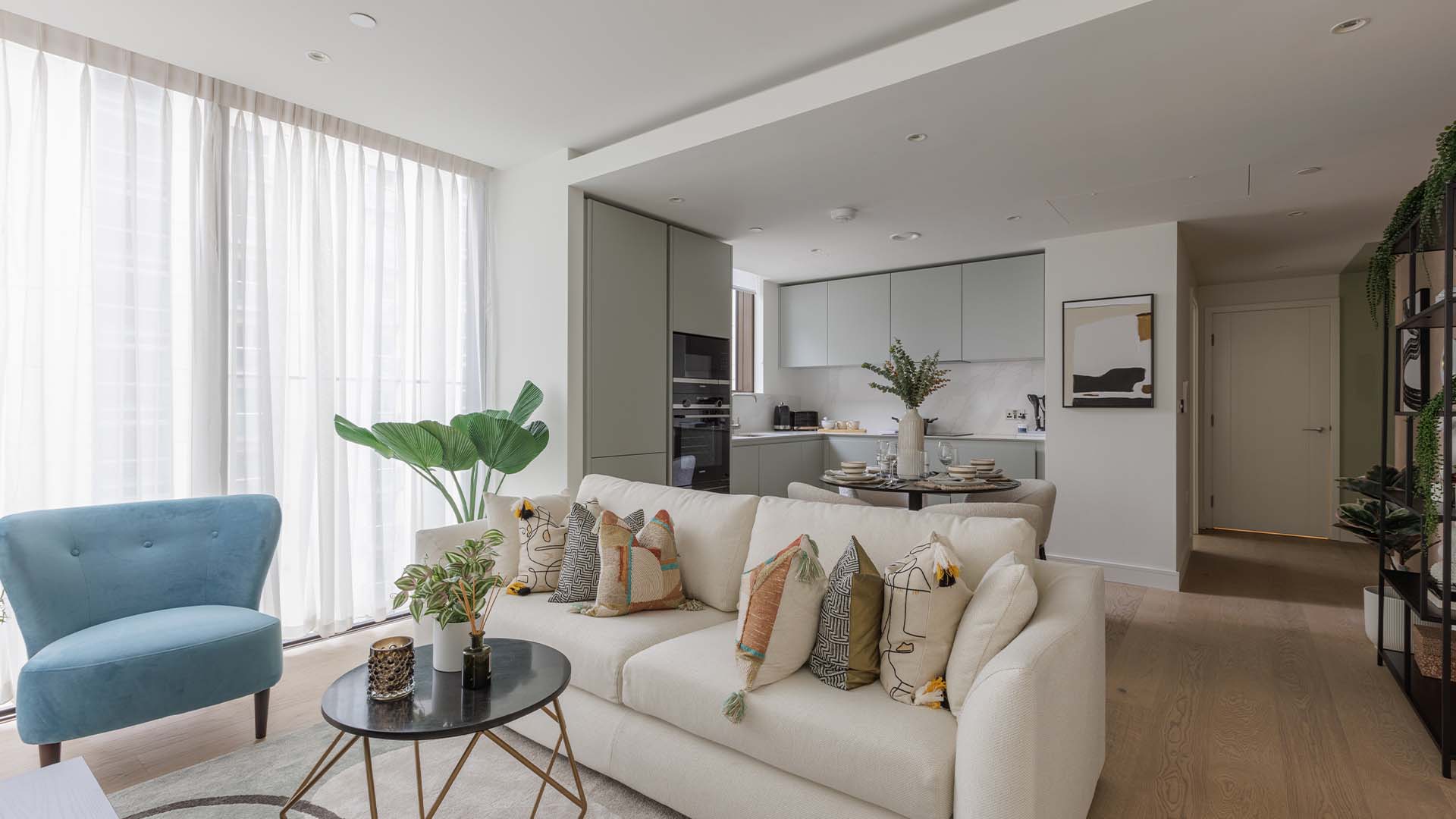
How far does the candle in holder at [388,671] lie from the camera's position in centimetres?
168

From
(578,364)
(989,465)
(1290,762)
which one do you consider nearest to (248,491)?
(578,364)

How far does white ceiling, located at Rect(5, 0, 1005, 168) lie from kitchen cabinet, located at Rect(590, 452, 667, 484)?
192cm

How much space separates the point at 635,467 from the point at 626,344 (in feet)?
2.56

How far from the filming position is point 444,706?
1.65 m

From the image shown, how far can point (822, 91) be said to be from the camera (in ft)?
9.39

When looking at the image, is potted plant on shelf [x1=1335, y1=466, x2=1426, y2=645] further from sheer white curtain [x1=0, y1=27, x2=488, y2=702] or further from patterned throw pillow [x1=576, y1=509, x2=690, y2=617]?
sheer white curtain [x1=0, y1=27, x2=488, y2=702]

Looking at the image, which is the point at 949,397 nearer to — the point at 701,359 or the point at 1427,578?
the point at 701,359

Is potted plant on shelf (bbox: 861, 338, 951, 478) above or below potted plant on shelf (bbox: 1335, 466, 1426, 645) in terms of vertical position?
above

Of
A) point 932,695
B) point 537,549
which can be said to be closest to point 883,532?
point 932,695

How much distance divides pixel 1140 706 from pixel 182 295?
4463 millimetres

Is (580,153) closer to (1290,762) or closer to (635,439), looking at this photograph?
(635,439)

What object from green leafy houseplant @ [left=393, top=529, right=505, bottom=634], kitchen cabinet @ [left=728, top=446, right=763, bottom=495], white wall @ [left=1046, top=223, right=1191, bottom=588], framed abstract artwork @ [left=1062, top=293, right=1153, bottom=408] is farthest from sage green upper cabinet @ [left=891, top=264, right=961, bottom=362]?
green leafy houseplant @ [left=393, top=529, right=505, bottom=634]

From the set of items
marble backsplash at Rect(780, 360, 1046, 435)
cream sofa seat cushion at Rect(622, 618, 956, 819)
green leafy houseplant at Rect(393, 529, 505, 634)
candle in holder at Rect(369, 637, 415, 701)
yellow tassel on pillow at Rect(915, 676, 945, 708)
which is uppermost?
marble backsplash at Rect(780, 360, 1046, 435)

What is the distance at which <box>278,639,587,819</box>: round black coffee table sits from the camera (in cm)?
153
